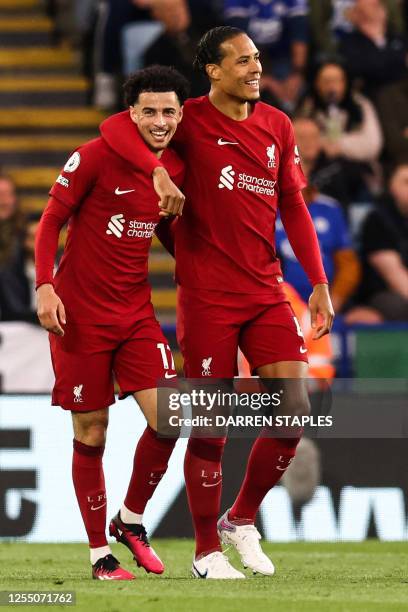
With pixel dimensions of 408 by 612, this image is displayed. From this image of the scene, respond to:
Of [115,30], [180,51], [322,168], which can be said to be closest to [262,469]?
[322,168]

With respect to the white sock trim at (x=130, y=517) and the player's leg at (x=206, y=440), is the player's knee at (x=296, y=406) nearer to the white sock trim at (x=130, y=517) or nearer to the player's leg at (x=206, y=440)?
the player's leg at (x=206, y=440)

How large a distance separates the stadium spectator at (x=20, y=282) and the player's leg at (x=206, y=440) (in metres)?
3.37

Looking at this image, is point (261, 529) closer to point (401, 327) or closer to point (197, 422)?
point (401, 327)

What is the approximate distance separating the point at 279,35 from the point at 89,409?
21.5 ft

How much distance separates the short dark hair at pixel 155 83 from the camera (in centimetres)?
679

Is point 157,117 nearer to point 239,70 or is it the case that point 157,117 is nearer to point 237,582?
point 239,70

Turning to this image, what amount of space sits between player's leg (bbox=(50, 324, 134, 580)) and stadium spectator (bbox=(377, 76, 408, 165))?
582 cm

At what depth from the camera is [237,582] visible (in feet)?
22.1

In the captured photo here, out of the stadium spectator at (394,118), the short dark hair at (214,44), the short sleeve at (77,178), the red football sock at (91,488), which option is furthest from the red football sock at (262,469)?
the stadium spectator at (394,118)

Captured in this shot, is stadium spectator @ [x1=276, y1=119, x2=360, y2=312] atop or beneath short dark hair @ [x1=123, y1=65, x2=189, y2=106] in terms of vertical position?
beneath

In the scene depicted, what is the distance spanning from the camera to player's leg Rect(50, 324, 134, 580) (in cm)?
687

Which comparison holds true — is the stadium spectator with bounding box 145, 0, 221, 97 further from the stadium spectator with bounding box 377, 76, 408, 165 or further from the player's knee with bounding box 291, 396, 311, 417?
the player's knee with bounding box 291, 396, 311, 417

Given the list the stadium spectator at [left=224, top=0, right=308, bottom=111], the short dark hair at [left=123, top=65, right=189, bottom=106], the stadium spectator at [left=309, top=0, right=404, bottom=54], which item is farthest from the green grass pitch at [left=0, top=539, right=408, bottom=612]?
the stadium spectator at [left=309, top=0, right=404, bottom=54]

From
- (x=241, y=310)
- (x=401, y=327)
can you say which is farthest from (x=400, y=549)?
(x=241, y=310)
